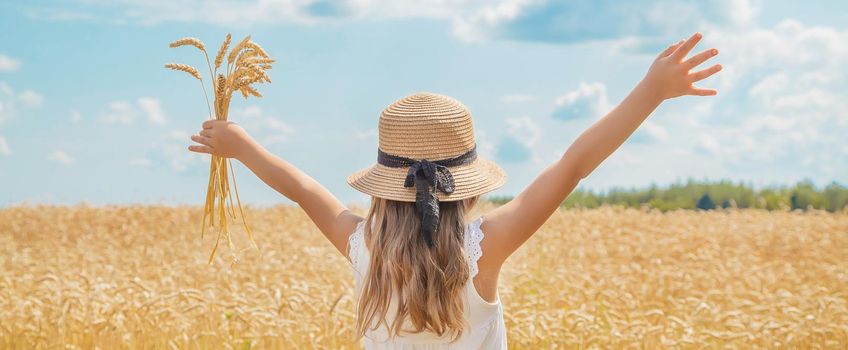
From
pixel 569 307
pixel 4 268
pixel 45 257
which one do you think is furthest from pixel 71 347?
pixel 45 257

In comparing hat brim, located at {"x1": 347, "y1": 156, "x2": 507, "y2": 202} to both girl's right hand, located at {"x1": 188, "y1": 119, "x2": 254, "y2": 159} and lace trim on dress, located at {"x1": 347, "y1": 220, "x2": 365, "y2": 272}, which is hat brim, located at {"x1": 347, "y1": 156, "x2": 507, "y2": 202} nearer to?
lace trim on dress, located at {"x1": 347, "y1": 220, "x2": 365, "y2": 272}

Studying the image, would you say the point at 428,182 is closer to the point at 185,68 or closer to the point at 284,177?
the point at 284,177

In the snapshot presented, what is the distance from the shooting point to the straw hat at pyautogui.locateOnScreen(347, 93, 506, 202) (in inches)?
110

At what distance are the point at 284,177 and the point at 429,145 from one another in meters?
0.58

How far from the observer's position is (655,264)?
8.56 meters

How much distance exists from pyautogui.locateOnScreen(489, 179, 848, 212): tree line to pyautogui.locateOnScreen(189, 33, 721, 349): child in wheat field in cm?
1300

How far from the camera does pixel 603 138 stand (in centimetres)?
267

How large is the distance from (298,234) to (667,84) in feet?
26.7

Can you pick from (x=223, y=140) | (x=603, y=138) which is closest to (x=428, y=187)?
(x=603, y=138)

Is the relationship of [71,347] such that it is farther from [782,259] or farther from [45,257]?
[782,259]

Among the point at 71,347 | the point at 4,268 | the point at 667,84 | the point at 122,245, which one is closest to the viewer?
the point at 667,84

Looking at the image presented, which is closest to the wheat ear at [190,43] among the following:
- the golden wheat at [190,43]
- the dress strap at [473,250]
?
the golden wheat at [190,43]

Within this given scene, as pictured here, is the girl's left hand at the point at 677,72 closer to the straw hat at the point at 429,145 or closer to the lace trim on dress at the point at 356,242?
the straw hat at the point at 429,145

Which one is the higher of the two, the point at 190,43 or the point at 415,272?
→ the point at 190,43
